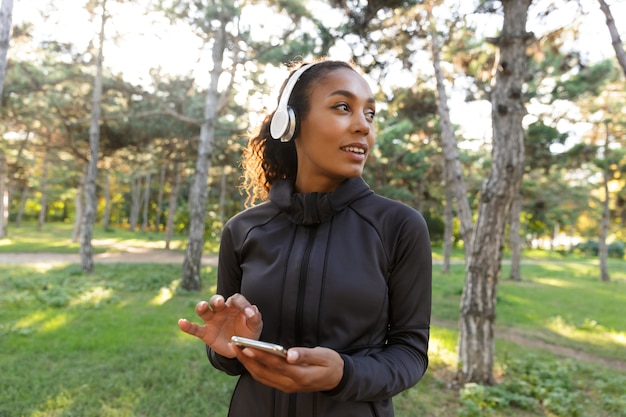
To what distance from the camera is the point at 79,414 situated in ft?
14.5

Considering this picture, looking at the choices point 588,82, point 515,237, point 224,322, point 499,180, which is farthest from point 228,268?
point 515,237

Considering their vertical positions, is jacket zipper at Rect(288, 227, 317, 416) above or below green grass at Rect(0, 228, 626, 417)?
above

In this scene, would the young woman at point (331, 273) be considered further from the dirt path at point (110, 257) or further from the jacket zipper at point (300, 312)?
the dirt path at point (110, 257)

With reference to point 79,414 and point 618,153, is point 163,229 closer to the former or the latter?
point 618,153

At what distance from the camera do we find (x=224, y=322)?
1312mm

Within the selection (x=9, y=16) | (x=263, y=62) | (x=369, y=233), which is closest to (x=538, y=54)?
(x=369, y=233)

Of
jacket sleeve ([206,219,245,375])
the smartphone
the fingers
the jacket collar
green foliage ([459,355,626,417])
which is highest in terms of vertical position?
the jacket collar

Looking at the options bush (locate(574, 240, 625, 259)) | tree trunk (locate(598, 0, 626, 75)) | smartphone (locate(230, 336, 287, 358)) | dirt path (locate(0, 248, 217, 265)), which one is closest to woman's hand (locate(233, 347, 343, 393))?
smartphone (locate(230, 336, 287, 358))

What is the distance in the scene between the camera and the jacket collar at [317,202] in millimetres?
1510

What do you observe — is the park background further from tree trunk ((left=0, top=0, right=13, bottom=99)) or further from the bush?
the bush

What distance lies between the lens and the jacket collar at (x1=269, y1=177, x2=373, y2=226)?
151 centimetres

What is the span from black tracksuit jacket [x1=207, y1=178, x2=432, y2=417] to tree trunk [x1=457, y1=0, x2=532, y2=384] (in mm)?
4601

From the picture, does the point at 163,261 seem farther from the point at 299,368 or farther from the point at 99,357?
the point at 299,368

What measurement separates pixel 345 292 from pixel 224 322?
39 cm
